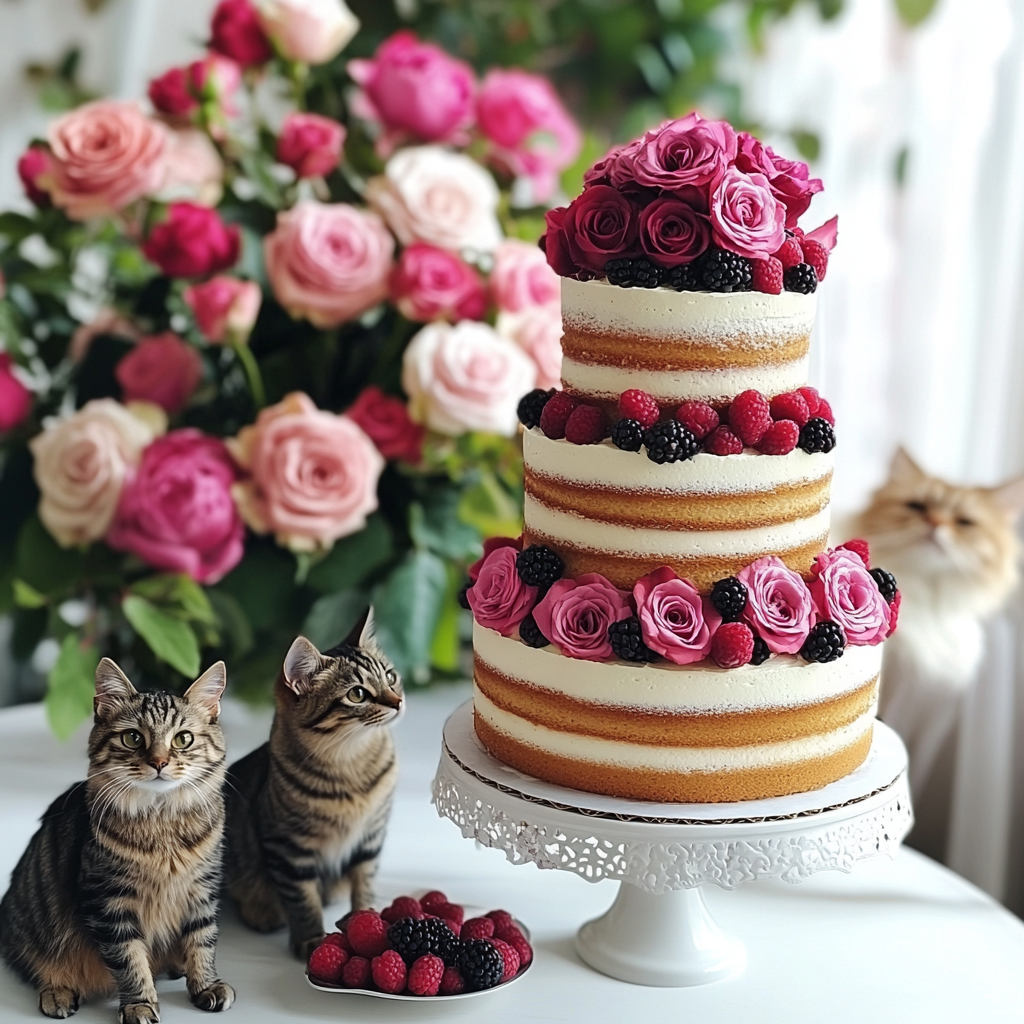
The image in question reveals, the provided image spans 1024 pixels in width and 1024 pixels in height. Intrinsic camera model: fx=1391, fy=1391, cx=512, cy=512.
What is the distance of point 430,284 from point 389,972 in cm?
74

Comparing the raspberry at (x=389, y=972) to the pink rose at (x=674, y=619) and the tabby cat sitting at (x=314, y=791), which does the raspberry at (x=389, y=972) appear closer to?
the tabby cat sitting at (x=314, y=791)

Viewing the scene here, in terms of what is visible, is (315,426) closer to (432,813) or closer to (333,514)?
(333,514)

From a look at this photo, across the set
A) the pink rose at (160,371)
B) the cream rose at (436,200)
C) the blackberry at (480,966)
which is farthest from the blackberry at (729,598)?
the pink rose at (160,371)

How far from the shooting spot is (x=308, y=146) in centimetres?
155

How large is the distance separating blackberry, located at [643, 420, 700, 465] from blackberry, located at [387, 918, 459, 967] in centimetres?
42

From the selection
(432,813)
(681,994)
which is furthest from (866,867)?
(432,813)

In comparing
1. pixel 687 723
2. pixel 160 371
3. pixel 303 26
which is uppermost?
pixel 303 26

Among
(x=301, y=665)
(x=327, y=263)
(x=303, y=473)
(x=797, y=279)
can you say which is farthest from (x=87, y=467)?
(x=797, y=279)

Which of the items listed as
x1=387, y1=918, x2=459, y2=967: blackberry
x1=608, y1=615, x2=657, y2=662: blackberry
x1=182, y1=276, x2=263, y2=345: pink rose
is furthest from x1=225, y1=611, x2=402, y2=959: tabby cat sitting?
x1=182, y1=276, x2=263, y2=345: pink rose

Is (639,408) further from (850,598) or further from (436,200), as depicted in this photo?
(436,200)

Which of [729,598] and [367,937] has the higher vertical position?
[729,598]

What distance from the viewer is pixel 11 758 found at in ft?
5.35

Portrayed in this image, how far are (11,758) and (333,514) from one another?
526 mm

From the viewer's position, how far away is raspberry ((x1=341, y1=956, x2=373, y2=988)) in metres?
1.09
